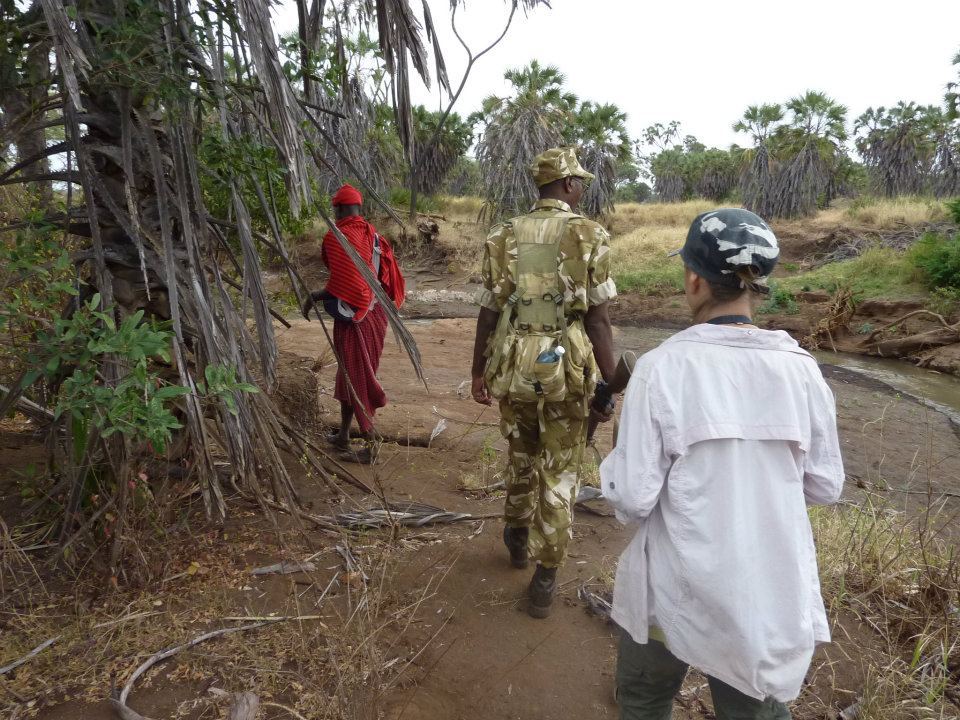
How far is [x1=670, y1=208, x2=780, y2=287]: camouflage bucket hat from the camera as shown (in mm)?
1416

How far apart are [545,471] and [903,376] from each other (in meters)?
10.2

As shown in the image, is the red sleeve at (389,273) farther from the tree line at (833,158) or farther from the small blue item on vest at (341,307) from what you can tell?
the tree line at (833,158)

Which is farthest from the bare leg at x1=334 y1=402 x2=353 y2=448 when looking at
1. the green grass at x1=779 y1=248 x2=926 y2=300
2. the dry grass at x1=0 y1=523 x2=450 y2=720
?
the green grass at x1=779 y1=248 x2=926 y2=300

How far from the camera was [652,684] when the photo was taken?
1.60m

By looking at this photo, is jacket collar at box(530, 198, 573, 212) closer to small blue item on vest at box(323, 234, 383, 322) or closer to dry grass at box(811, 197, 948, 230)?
small blue item on vest at box(323, 234, 383, 322)

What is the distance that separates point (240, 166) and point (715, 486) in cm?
211

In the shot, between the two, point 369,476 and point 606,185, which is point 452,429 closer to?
point 369,476

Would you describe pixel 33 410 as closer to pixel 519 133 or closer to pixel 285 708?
pixel 285 708

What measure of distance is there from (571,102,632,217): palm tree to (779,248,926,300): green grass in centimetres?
893

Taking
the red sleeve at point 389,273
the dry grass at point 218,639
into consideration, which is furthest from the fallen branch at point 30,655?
the red sleeve at point 389,273

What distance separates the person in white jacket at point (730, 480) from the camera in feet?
4.53

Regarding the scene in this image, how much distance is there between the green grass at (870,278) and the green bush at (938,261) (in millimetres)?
209

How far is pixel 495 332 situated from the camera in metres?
2.82

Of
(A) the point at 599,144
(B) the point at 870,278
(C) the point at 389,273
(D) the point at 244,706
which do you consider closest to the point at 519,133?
(A) the point at 599,144
